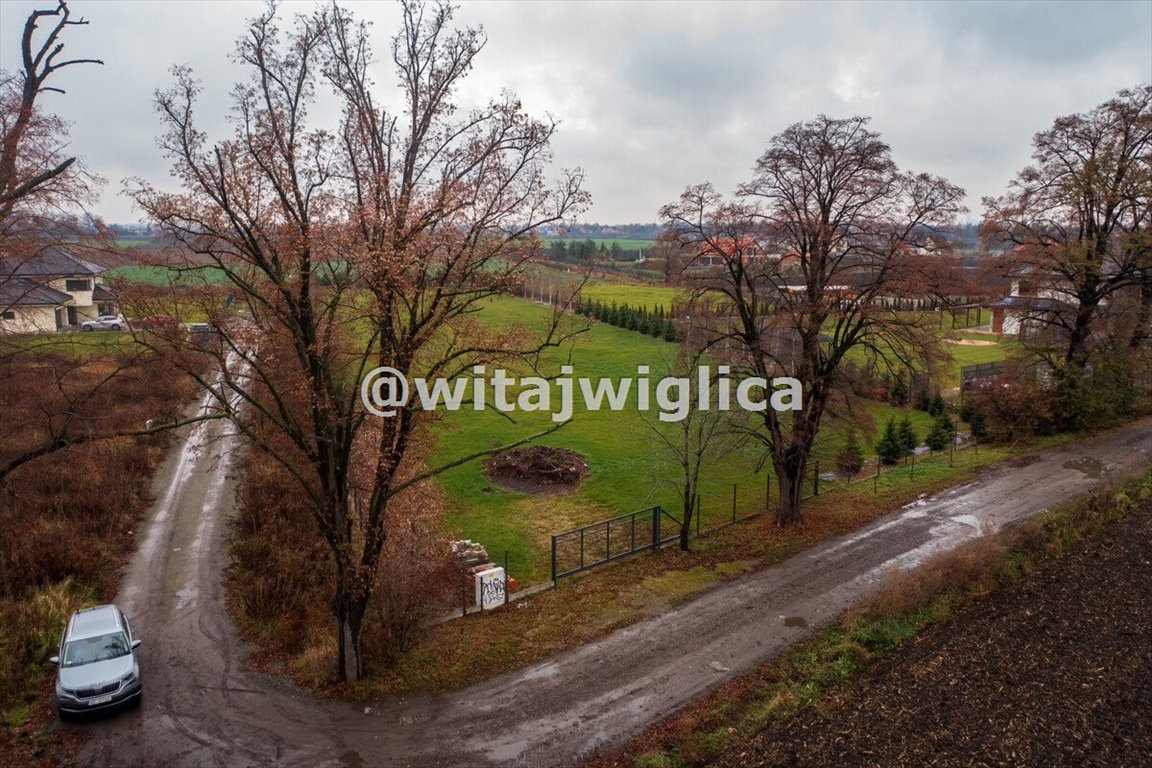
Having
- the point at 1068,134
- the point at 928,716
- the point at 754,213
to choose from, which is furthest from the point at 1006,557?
the point at 1068,134

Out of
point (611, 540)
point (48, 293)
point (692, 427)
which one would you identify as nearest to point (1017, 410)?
point (692, 427)

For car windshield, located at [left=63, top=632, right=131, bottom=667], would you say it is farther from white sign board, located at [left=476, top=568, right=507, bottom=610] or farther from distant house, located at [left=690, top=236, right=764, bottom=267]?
distant house, located at [left=690, top=236, right=764, bottom=267]

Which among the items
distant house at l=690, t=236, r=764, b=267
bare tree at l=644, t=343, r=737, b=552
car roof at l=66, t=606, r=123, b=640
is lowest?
car roof at l=66, t=606, r=123, b=640

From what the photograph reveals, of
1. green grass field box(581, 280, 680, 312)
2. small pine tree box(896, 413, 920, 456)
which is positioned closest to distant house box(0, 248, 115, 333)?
small pine tree box(896, 413, 920, 456)

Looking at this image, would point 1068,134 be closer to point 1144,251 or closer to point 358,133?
point 1144,251

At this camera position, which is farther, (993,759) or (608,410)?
(608,410)

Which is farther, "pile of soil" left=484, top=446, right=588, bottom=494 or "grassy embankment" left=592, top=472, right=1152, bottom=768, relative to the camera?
"pile of soil" left=484, top=446, right=588, bottom=494
